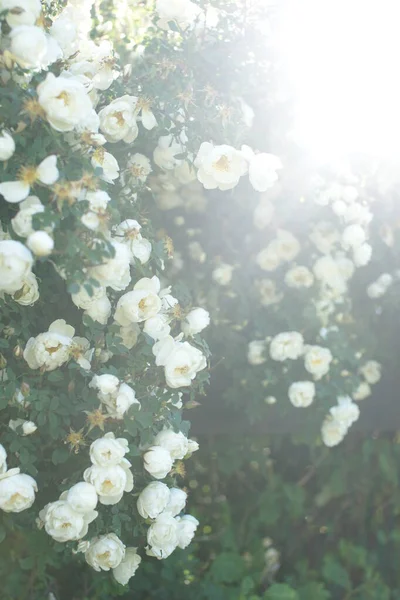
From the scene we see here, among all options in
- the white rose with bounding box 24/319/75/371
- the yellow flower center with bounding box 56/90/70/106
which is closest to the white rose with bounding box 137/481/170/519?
the white rose with bounding box 24/319/75/371

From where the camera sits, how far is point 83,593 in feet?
7.81

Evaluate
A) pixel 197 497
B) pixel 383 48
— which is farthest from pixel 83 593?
pixel 383 48

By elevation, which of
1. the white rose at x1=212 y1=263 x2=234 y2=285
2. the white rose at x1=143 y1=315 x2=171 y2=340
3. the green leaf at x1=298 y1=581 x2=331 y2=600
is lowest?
the green leaf at x1=298 y1=581 x2=331 y2=600

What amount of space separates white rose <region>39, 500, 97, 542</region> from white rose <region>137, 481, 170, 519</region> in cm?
11

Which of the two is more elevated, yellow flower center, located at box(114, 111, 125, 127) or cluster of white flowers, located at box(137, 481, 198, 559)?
yellow flower center, located at box(114, 111, 125, 127)

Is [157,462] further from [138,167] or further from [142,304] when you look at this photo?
[138,167]

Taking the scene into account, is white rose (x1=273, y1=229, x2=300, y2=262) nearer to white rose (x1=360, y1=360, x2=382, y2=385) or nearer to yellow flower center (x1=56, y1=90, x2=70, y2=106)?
white rose (x1=360, y1=360, x2=382, y2=385)

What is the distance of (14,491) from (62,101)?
2.40 feet

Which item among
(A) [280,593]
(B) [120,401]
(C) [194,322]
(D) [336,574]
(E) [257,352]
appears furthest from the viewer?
(D) [336,574]

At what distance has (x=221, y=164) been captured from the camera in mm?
1802

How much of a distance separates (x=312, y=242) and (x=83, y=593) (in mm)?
1368

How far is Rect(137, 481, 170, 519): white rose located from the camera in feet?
5.22

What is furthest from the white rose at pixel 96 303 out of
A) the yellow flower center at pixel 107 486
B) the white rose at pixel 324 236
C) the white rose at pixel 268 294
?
the white rose at pixel 324 236

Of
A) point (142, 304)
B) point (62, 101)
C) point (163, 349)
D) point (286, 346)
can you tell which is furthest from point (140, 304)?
point (286, 346)
